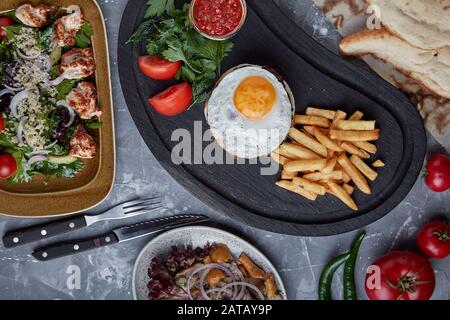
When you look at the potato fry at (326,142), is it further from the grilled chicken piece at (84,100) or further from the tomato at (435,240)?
the grilled chicken piece at (84,100)

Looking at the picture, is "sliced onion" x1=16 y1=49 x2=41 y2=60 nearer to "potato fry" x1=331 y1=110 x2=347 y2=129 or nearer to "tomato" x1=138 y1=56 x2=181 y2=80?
"tomato" x1=138 y1=56 x2=181 y2=80

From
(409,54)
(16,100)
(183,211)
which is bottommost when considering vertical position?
(183,211)

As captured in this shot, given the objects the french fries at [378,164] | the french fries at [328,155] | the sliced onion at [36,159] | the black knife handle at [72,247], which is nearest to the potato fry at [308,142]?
the french fries at [328,155]

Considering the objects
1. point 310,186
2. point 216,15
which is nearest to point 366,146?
point 310,186

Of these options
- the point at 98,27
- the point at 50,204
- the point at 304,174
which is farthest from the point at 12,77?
the point at 304,174

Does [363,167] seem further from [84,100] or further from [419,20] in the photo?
[84,100]

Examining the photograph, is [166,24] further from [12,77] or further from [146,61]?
[12,77]
